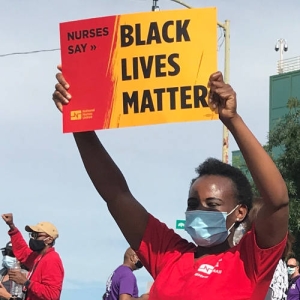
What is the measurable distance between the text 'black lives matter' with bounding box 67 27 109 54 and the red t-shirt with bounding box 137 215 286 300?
1.04 metres

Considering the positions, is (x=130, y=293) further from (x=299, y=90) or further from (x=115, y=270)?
(x=299, y=90)

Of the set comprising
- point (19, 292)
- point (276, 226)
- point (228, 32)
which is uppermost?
point (228, 32)

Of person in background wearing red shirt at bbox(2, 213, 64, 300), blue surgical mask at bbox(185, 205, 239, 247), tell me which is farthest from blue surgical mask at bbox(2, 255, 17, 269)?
blue surgical mask at bbox(185, 205, 239, 247)

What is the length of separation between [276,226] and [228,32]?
49.3 ft

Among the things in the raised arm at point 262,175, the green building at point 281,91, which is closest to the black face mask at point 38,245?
the raised arm at point 262,175

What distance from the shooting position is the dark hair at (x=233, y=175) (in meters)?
4.17

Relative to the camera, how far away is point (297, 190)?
825 inches

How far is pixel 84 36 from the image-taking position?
435cm

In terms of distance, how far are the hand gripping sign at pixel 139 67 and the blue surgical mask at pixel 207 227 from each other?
426 millimetres

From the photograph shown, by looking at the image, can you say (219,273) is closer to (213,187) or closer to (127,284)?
(213,187)

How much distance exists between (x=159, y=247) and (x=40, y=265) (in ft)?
17.3

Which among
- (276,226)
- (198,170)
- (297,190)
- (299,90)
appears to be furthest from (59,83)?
(299,90)

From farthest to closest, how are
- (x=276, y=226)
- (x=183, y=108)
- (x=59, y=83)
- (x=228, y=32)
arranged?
(x=228, y=32), (x=59, y=83), (x=183, y=108), (x=276, y=226)

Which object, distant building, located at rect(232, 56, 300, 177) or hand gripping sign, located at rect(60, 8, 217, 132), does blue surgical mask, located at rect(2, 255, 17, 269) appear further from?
distant building, located at rect(232, 56, 300, 177)
